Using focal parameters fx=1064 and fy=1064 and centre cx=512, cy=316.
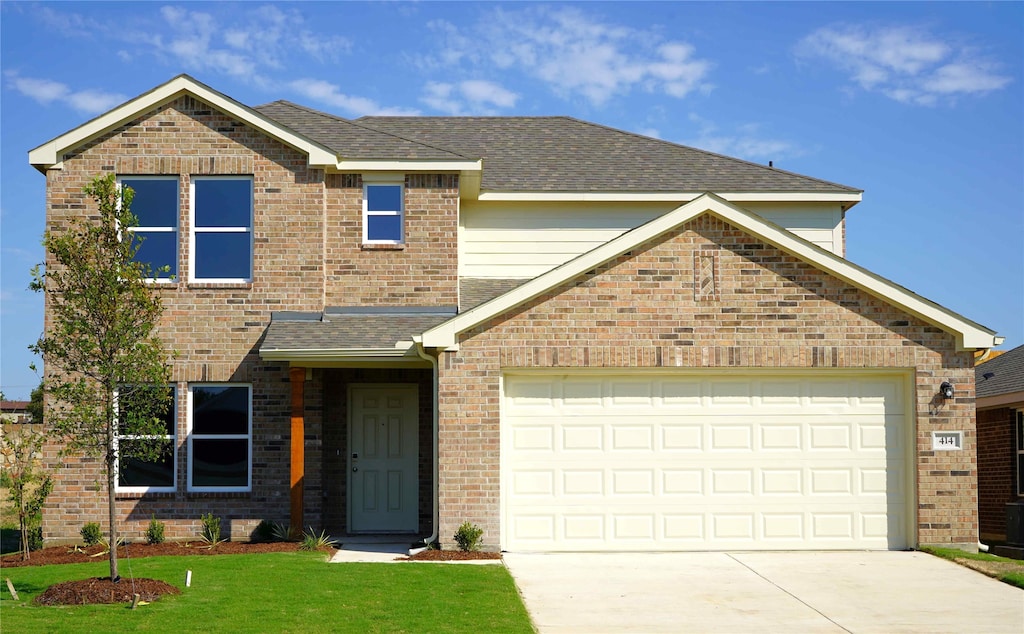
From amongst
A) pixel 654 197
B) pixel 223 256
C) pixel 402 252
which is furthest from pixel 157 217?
pixel 654 197

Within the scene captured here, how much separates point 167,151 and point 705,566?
10.4m

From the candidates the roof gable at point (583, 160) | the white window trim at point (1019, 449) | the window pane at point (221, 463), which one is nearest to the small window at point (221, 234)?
the window pane at point (221, 463)

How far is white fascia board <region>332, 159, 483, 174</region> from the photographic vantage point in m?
17.1

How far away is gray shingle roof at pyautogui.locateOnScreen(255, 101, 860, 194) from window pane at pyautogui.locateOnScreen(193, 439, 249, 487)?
499 centimetres

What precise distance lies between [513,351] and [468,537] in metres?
2.57

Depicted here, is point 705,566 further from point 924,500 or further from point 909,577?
point 924,500

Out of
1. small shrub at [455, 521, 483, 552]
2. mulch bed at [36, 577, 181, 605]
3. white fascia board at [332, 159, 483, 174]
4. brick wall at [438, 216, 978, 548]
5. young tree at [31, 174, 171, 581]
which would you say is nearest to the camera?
mulch bed at [36, 577, 181, 605]

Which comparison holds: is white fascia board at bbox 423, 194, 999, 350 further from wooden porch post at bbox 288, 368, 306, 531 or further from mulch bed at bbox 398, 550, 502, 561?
mulch bed at bbox 398, 550, 502, 561

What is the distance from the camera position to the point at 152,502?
16375 mm

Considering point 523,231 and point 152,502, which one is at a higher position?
point 523,231

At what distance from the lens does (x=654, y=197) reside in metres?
19.1

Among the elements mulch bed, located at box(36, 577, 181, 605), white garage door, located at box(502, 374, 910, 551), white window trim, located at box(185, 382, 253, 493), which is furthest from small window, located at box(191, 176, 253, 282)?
mulch bed, located at box(36, 577, 181, 605)

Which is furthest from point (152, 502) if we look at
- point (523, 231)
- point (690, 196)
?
point (690, 196)

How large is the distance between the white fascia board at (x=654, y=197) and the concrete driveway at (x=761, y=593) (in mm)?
7003
